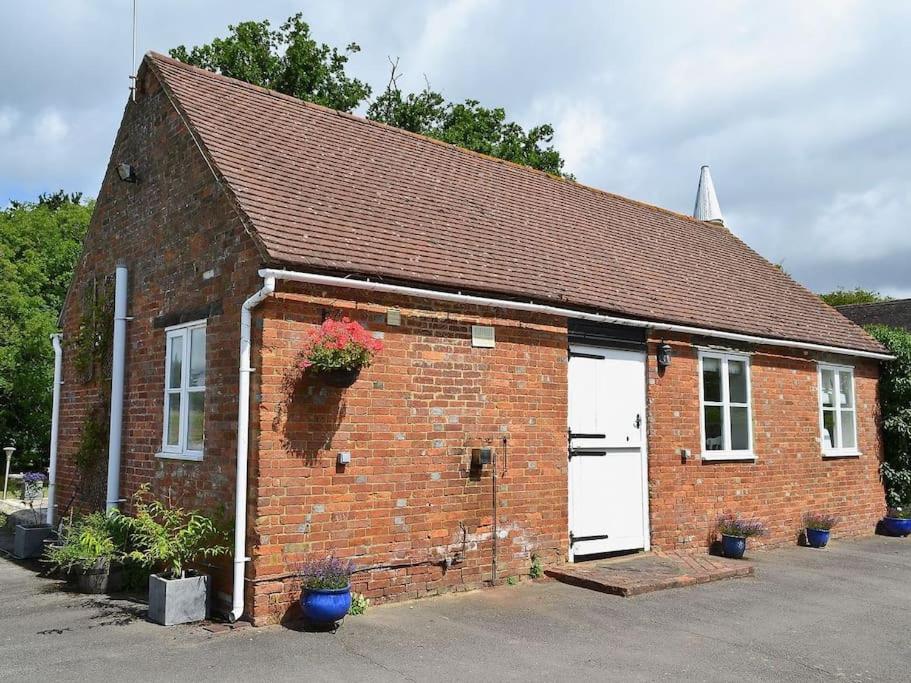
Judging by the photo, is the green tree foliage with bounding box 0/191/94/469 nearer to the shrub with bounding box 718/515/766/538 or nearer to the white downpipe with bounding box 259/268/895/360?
the white downpipe with bounding box 259/268/895/360

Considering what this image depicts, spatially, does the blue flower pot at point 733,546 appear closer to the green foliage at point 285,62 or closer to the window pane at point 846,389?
the window pane at point 846,389

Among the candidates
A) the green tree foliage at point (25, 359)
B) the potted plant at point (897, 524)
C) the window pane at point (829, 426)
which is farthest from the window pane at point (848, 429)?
the green tree foliage at point (25, 359)

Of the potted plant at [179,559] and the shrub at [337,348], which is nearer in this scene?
the potted plant at [179,559]

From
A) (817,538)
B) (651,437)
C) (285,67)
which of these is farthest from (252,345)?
(285,67)

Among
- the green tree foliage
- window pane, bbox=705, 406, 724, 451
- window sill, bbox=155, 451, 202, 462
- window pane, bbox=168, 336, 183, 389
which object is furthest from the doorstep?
the green tree foliage

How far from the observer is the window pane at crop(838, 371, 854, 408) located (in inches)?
564

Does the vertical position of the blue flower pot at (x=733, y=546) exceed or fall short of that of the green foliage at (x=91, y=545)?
it falls short

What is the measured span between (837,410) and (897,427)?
5.93 feet

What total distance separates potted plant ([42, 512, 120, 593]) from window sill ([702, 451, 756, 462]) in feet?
26.2

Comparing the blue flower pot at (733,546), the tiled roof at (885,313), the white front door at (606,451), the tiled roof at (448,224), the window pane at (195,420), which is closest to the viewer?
the window pane at (195,420)

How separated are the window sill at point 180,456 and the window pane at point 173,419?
0.15 m

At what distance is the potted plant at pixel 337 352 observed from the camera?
7.05 meters

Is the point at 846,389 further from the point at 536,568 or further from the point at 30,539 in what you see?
the point at 30,539

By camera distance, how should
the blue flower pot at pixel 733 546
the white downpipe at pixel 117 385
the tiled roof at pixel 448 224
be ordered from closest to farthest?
1. the tiled roof at pixel 448 224
2. the white downpipe at pixel 117 385
3. the blue flower pot at pixel 733 546
